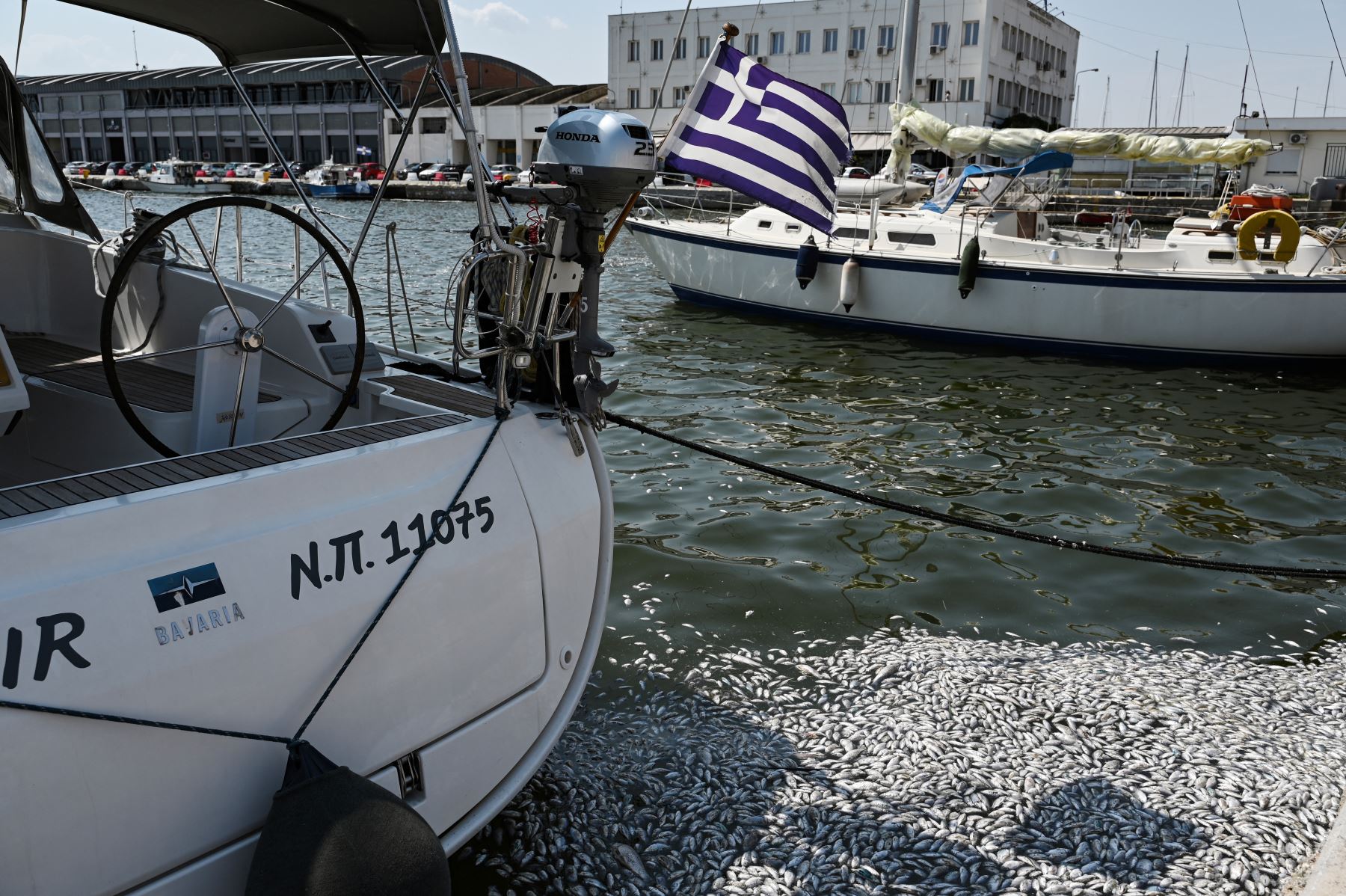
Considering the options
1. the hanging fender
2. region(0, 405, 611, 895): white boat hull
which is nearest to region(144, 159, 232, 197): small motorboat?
the hanging fender

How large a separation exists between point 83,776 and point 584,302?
2187mm

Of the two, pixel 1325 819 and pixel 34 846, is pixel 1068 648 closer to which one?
pixel 1325 819

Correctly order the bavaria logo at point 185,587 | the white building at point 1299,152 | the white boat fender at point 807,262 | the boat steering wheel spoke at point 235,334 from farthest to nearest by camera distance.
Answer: the white building at point 1299,152
the white boat fender at point 807,262
the boat steering wheel spoke at point 235,334
the bavaria logo at point 185,587

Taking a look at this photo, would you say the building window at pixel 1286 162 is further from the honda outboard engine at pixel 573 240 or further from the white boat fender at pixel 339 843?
the white boat fender at pixel 339 843

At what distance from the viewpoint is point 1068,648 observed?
5613 mm

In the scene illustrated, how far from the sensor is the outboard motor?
3.60 metres

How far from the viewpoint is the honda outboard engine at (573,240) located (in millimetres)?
3607

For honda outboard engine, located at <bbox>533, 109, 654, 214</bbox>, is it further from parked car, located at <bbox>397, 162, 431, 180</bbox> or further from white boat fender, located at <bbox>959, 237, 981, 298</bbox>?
parked car, located at <bbox>397, 162, 431, 180</bbox>

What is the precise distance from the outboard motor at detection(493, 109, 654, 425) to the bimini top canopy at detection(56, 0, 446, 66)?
2.17 feet

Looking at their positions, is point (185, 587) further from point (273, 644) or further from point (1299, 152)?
point (1299, 152)

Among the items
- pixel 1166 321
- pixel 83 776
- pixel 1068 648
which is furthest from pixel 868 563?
pixel 1166 321

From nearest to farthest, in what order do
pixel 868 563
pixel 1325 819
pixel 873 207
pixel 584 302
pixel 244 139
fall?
pixel 584 302 < pixel 1325 819 < pixel 868 563 < pixel 873 207 < pixel 244 139

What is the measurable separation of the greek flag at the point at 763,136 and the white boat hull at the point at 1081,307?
3439mm

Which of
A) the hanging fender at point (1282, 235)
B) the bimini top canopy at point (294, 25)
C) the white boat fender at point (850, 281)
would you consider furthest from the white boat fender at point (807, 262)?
the bimini top canopy at point (294, 25)
